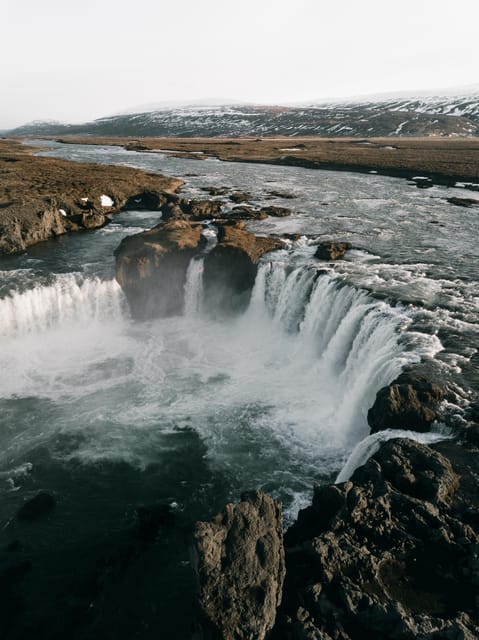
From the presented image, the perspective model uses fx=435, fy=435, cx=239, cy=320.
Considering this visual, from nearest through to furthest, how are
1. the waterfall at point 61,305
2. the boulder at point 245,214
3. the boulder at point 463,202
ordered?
1. the waterfall at point 61,305
2. the boulder at point 245,214
3. the boulder at point 463,202

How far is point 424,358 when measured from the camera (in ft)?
63.7

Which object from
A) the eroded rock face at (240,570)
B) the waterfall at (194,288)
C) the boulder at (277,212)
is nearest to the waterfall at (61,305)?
the waterfall at (194,288)

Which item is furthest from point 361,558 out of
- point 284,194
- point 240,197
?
point 284,194

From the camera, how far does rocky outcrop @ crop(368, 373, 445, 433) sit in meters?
15.9

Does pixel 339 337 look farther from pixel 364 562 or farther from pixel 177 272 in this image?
pixel 364 562

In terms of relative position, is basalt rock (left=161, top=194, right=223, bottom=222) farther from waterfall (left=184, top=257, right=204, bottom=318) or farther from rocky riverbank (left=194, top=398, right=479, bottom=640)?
rocky riverbank (left=194, top=398, right=479, bottom=640)

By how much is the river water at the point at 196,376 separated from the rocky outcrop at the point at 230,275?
877 millimetres

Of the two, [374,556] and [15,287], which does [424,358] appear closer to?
[374,556]

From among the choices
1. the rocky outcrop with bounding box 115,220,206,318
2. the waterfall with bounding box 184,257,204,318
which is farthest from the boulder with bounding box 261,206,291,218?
the waterfall with bounding box 184,257,204,318

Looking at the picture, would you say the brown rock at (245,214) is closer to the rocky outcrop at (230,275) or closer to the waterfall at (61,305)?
the rocky outcrop at (230,275)

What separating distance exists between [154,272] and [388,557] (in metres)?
26.2

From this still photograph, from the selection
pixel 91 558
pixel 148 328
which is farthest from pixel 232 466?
pixel 148 328

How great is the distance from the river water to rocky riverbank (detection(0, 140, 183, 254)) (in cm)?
213

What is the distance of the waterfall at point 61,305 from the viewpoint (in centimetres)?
2928
